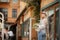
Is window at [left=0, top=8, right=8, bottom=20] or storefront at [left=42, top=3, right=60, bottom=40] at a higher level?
storefront at [left=42, top=3, right=60, bottom=40]

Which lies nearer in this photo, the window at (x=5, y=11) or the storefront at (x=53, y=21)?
the storefront at (x=53, y=21)

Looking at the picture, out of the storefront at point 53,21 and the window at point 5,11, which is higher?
the storefront at point 53,21

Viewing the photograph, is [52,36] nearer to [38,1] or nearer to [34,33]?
[38,1]

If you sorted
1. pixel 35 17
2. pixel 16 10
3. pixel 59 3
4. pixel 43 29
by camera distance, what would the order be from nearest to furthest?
pixel 59 3 < pixel 43 29 < pixel 35 17 < pixel 16 10

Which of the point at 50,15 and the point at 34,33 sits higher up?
the point at 50,15

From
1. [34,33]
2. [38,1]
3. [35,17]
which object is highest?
[38,1]

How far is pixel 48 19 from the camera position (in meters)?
6.29

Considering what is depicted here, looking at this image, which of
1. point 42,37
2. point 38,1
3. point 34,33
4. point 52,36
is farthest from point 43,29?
point 34,33

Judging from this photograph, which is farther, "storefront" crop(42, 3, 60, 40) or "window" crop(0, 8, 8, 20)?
"window" crop(0, 8, 8, 20)

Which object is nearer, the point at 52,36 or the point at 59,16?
the point at 59,16

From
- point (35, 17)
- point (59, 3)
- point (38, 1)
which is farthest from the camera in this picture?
point (35, 17)

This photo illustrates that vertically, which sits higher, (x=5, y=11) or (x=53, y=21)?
(x=53, y=21)

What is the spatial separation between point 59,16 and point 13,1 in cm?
3674

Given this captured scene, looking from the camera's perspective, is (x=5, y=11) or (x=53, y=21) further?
(x=5, y=11)
